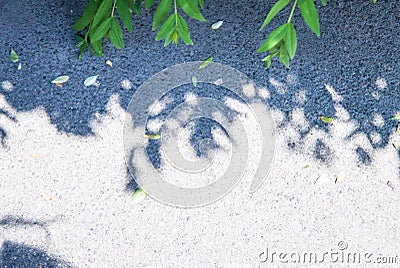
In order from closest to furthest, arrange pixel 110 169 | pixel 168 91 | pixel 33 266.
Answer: pixel 33 266 < pixel 110 169 < pixel 168 91

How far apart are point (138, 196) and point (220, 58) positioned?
107 cm

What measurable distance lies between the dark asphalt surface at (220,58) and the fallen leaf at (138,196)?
19.0 inches

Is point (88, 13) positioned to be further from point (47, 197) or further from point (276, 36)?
point (276, 36)

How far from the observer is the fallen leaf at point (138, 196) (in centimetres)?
281

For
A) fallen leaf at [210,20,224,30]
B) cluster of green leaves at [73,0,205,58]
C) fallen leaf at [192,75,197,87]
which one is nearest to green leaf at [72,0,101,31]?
cluster of green leaves at [73,0,205,58]

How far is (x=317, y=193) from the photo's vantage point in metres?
2.88

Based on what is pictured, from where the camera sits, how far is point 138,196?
2.81 meters

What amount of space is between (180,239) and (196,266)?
6.9 inches

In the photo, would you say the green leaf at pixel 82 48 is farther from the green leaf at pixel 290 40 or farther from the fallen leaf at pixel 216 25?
the green leaf at pixel 290 40

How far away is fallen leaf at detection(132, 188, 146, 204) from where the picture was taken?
9.21ft

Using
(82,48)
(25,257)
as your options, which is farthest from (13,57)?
(25,257)

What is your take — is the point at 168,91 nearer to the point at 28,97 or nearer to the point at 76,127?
the point at 76,127

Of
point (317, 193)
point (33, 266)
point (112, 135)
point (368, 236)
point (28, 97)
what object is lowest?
point (368, 236)

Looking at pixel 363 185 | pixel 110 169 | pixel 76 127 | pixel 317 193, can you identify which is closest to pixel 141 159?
pixel 110 169
